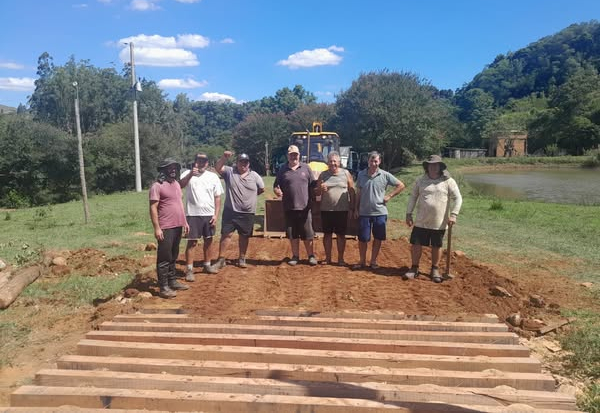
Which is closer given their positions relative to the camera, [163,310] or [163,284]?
[163,310]

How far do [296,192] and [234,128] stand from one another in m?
58.8

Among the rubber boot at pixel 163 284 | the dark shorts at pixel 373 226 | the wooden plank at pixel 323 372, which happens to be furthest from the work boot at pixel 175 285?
the dark shorts at pixel 373 226

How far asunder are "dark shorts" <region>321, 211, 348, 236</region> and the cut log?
154 inches

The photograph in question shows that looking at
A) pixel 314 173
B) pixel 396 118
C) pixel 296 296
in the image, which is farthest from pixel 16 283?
pixel 396 118

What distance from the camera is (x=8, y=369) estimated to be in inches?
154

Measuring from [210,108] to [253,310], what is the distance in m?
124

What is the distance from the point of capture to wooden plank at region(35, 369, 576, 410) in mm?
2961

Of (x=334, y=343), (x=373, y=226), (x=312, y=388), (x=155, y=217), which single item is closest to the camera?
(x=312, y=388)

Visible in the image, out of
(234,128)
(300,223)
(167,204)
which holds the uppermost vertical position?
(234,128)

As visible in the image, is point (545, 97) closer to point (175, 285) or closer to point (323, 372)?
point (175, 285)

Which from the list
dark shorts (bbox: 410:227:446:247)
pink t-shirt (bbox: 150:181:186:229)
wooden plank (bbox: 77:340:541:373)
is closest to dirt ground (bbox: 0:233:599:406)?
dark shorts (bbox: 410:227:446:247)

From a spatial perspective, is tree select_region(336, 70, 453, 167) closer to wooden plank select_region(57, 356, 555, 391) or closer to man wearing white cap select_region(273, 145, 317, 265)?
man wearing white cap select_region(273, 145, 317, 265)

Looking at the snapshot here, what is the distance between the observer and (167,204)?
4926 mm

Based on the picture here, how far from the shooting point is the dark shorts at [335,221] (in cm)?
609
